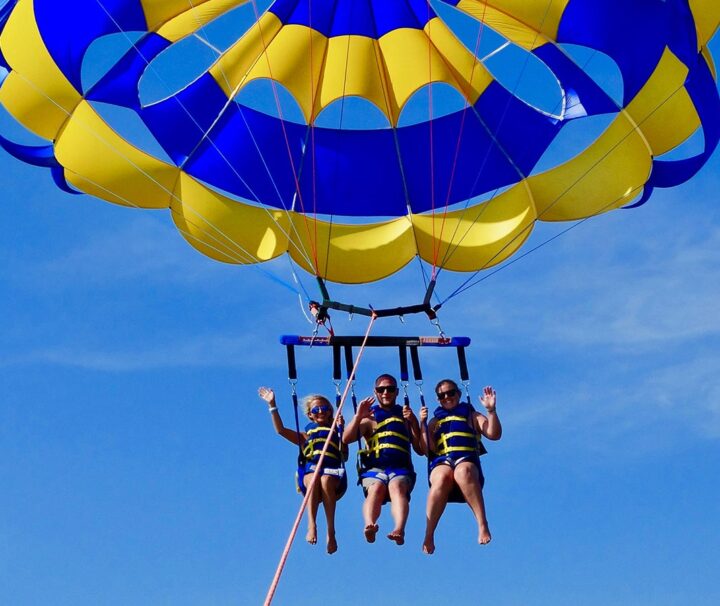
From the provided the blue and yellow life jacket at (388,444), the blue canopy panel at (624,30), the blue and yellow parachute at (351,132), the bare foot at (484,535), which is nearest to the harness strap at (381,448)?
the blue and yellow life jacket at (388,444)

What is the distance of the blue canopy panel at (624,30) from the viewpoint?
9.85 meters

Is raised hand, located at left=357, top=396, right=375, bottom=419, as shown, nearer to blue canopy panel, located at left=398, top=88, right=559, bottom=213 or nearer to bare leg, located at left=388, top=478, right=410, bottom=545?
bare leg, located at left=388, top=478, right=410, bottom=545

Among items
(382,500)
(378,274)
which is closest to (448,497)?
(382,500)

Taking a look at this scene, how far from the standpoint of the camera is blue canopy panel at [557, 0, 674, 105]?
985 centimetres

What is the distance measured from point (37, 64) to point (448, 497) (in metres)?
4.48

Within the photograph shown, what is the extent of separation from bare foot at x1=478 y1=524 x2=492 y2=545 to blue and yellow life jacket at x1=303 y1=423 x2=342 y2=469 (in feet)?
3.61

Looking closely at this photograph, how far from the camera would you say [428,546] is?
9164mm

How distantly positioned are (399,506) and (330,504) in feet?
1.72

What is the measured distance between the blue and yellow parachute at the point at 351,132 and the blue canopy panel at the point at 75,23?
0.4 inches

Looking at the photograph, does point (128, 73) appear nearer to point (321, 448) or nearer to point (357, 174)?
point (357, 174)

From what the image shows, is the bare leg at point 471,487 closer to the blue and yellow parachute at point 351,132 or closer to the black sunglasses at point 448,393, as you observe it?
the black sunglasses at point 448,393

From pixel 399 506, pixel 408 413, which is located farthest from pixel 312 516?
pixel 408 413

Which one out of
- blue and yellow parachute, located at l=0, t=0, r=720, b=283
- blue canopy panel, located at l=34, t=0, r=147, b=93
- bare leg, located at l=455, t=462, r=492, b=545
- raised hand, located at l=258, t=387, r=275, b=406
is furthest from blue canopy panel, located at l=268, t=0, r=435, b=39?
bare leg, located at l=455, t=462, r=492, b=545

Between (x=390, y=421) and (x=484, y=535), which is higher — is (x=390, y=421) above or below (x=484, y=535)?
above
